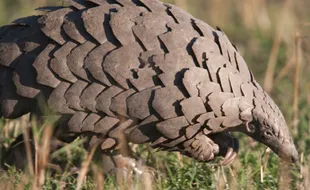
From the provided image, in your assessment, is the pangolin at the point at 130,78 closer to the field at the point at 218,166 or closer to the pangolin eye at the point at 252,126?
the pangolin eye at the point at 252,126

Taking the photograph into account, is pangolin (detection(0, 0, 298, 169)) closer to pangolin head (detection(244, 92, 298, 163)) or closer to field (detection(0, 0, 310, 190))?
pangolin head (detection(244, 92, 298, 163))

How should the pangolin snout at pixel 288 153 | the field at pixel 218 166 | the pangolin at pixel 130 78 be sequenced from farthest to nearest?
the pangolin snout at pixel 288 153 → the field at pixel 218 166 → the pangolin at pixel 130 78

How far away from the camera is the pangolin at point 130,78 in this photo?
3492mm

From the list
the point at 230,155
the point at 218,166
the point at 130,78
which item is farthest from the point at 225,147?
the point at 130,78

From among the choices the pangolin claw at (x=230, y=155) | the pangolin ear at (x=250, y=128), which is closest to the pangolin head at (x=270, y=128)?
the pangolin ear at (x=250, y=128)

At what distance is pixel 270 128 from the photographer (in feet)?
12.1

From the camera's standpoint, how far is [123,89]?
11.5 feet

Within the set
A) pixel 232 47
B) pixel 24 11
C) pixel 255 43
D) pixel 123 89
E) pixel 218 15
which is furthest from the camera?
pixel 218 15

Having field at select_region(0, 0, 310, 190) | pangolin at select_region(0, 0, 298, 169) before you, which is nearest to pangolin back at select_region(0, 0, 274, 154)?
pangolin at select_region(0, 0, 298, 169)

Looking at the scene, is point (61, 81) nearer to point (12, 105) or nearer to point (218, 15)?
point (12, 105)

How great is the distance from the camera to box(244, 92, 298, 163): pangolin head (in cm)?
366

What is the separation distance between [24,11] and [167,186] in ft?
14.1

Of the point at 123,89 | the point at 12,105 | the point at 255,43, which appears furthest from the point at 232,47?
the point at 255,43

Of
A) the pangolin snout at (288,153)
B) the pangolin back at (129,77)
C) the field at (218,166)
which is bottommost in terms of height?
the field at (218,166)
